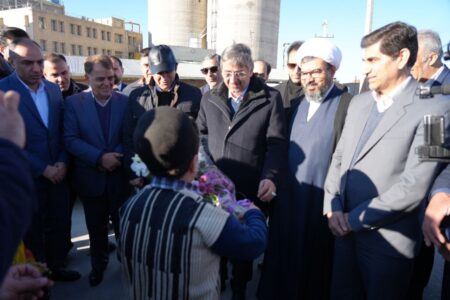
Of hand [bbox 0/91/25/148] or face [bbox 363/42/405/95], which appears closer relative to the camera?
hand [bbox 0/91/25/148]

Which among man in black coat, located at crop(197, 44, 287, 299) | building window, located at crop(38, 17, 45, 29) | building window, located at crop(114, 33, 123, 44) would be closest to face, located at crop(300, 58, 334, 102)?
man in black coat, located at crop(197, 44, 287, 299)

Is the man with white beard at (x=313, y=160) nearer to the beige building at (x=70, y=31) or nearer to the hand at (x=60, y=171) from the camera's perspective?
the hand at (x=60, y=171)

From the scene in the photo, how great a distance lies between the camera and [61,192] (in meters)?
3.10

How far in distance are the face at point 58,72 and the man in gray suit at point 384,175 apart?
337 centimetres

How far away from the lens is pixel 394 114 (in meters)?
1.85

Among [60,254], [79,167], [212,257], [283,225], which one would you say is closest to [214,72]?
[79,167]

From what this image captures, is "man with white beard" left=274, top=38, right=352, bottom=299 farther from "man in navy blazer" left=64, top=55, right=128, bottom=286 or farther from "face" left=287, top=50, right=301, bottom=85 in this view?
"man in navy blazer" left=64, top=55, right=128, bottom=286

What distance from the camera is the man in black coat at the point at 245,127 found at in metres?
2.57

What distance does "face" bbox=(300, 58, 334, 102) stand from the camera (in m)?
2.41

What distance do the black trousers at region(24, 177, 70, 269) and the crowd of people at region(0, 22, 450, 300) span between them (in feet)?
0.04

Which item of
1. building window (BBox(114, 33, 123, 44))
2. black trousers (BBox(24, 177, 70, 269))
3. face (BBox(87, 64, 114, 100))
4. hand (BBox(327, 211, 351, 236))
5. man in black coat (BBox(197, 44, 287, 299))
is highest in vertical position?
building window (BBox(114, 33, 123, 44))

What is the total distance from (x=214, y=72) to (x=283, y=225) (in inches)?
103

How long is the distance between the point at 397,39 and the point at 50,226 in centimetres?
331

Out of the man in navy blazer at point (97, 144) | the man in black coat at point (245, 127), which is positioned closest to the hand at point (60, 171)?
the man in navy blazer at point (97, 144)
